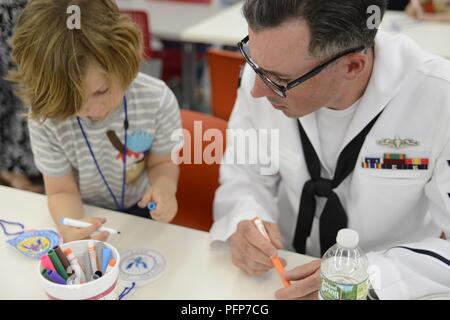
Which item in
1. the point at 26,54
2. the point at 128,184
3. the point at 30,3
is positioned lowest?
the point at 128,184

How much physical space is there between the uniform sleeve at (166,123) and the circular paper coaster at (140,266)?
1.26ft

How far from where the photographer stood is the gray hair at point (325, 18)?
103 centimetres

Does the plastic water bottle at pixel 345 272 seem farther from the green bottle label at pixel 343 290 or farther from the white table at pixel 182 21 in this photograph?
the white table at pixel 182 21

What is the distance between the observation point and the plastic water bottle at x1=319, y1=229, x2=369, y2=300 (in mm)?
925

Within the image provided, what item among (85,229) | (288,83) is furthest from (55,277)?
(288,83)

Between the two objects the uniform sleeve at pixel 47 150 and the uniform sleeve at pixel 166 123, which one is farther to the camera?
the uniform sleeve at pixel 166 123

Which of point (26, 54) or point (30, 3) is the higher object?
point (30, 3)

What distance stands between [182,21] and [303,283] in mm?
2913

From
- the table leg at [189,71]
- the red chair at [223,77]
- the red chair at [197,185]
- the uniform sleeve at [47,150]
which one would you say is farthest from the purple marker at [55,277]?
the table leg at [189,71]

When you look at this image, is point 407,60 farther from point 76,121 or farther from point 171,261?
point 76,121
